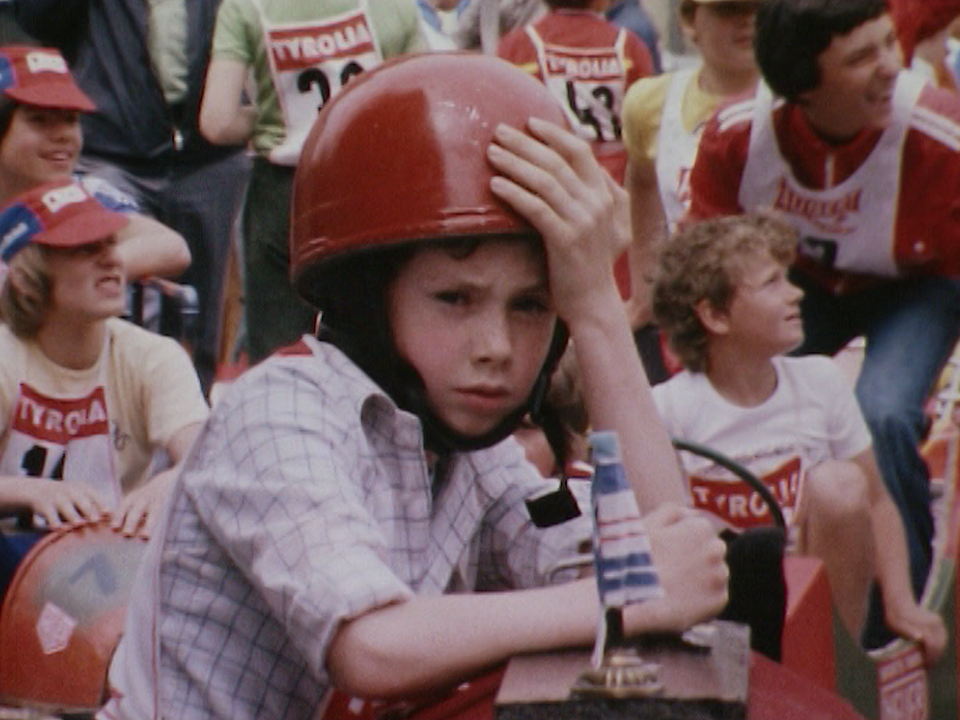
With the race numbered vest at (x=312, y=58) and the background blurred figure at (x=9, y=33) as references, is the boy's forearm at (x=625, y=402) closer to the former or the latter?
the race numbered vest at (x=312, y=58)

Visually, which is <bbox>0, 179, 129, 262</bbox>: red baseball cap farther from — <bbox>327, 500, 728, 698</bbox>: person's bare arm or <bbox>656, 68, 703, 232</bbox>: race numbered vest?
<bbox>327, 500, 728, 698</bbox>: person's bare arm

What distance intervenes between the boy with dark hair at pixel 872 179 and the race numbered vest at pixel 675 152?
83 centimetres

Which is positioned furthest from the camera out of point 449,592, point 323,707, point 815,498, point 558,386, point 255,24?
point 255,24

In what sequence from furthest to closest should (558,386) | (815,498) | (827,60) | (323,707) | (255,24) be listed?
(255,24) → (827,60) → (815,498) → (558,386) → (323,707)

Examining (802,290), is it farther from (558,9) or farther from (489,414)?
(489,414)

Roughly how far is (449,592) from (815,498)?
2657 mm

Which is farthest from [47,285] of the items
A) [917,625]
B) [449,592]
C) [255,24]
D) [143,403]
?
[449,592]

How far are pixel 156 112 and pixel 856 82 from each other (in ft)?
8.63

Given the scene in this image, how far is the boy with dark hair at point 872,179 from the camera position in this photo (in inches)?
225

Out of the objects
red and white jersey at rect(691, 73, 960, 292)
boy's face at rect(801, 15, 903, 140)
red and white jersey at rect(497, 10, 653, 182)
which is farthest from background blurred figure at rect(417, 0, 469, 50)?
boy's face at rect(801, 15, 903, 140)

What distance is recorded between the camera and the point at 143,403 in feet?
18.1

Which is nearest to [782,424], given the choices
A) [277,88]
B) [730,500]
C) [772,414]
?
[772,414]

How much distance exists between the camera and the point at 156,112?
7438 millimetres

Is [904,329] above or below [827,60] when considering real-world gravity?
below
